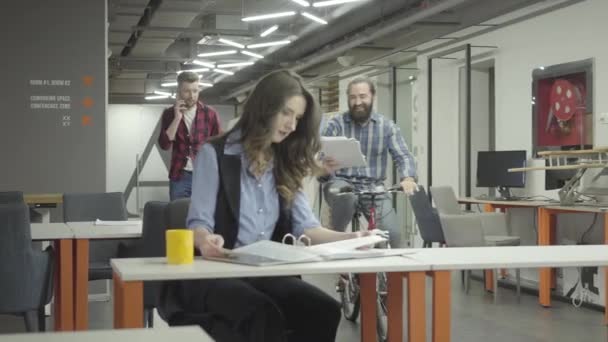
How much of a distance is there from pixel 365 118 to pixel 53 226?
1.96m

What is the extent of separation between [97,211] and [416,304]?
3.66 m

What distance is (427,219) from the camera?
8219 mm

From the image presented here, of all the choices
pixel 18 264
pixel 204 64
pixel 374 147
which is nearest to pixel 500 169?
pixel 374 147

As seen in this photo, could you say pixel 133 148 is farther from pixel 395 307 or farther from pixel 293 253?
pixel 293 253

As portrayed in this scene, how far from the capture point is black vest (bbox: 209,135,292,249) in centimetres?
313

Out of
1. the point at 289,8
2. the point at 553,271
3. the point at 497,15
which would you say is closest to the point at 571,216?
the point at 553,271

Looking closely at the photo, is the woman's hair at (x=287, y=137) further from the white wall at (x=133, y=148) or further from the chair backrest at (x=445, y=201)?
the white wall at (x=133, y=148)

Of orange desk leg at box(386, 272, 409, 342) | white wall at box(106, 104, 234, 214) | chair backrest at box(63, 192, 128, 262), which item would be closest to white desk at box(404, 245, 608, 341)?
orange desk leg at box(386, 272, 409, 342)

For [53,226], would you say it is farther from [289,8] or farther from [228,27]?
[228,27]

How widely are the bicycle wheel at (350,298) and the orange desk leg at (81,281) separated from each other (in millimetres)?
2019

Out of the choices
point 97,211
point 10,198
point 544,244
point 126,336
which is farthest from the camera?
point 544,244

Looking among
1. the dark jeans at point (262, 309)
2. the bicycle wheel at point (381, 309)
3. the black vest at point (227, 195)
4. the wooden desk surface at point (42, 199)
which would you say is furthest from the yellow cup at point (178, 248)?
the wooden desk surface at point (42, 199)

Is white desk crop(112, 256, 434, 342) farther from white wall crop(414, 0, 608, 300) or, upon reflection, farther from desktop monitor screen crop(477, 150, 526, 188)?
desktop monitor screen crop(477, 150, 526, 188)

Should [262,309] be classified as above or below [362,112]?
below
